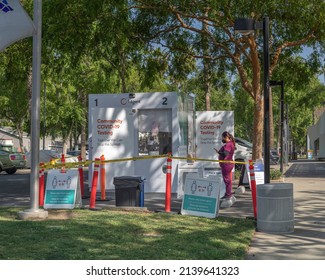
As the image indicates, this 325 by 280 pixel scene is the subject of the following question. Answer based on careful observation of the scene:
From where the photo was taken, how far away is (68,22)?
55.8 ft

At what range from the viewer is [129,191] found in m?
12.0

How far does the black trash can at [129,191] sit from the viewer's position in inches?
472

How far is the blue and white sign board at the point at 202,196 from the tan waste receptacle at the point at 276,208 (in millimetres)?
1376

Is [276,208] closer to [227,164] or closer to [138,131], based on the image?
[227,164]

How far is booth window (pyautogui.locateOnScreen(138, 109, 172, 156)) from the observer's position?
16297 mm

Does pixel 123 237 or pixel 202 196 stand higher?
pixel 202 196

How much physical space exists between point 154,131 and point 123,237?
832 centimetres

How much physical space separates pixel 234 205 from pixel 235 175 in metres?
8.41

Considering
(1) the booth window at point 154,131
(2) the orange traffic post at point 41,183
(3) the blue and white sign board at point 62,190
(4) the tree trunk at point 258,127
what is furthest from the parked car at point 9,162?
(3) the blue and white sign board at point 62,190

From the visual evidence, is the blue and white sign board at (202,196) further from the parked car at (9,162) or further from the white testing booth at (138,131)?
the parked car at (9,162)

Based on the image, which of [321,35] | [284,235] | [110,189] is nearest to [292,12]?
[321,35]

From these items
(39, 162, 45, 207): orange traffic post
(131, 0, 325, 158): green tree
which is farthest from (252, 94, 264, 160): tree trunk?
(39, 162, 45, 207): orange traffic post

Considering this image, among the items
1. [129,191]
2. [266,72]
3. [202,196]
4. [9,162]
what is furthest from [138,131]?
[9,162]

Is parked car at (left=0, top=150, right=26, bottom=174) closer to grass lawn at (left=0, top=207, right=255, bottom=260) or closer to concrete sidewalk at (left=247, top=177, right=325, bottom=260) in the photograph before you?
grass lawn at (left=0, top=207, right=255, bottom=260)
